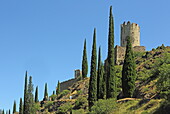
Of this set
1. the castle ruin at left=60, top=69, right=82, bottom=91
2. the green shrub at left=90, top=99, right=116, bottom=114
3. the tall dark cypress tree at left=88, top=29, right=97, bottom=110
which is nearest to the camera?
the green shrub at left=90, top=99, right=116, bottom=114

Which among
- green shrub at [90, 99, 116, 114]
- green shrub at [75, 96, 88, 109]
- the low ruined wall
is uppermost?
the low ruined wall

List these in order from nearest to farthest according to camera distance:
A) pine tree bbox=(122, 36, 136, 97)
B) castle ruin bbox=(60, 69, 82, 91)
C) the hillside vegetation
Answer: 1. the hillside vegetation
2. pine tree bbox=(122, 36, 136, 97)
3. castle ruin bbox=(60, 69, 82, 91)

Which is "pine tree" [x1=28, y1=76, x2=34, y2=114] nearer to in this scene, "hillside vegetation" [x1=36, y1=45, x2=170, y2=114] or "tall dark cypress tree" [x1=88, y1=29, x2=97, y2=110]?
"hillside vegetation" [x1=36, y1=45, x2=170, y2=114]

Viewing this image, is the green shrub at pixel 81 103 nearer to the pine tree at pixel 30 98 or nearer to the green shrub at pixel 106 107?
the pine tree at pixel 30 98

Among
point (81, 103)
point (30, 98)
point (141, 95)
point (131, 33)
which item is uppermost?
point (131, 33)

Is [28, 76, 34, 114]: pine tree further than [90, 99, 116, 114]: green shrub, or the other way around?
[28, 76, 34, 114]: pine tree

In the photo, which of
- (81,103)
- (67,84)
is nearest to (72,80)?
(67,84)

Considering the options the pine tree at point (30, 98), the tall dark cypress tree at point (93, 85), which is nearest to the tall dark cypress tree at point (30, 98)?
the pine tree at point (30, 98)

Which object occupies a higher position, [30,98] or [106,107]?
[30,98]

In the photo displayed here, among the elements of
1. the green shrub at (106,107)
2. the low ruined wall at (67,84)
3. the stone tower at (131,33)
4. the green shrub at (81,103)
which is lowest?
the green shrub at (106,107)

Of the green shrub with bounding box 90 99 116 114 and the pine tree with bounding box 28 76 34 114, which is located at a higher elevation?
the pine tree with bounding box 28 76 34 114

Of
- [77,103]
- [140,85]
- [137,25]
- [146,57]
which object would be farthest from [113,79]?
[137,25]

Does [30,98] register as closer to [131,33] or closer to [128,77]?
[128,77]

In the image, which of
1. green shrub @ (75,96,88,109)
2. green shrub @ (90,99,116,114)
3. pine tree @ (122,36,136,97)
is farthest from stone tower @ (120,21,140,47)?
green shrub @ (90,99,116,114)
